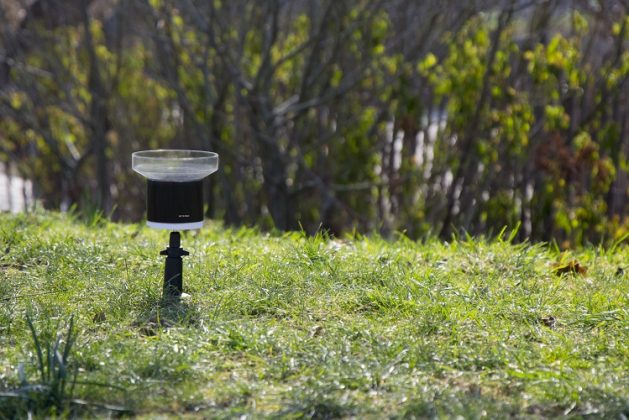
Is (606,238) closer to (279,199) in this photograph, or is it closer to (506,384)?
(279,199)

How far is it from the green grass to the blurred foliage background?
287 cm

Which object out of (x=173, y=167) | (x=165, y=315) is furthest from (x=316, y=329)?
(x=173, y=167)

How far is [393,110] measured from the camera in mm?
9508

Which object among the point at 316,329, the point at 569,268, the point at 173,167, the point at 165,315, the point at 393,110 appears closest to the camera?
the point at 316,329

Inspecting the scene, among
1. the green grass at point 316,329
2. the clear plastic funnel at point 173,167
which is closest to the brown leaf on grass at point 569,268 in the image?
the green grass at point 316,329

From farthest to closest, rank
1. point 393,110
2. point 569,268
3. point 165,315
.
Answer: point 393,110
point 569,268
point 165,315

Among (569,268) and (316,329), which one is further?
(569,268)

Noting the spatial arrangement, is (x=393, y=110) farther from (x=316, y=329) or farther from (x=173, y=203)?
(x=316, y=329)

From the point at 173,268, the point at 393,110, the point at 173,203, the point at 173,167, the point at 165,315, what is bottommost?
the point at 165,315

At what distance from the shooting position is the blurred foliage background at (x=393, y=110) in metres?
8.73

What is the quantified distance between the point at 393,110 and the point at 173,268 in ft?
17.0

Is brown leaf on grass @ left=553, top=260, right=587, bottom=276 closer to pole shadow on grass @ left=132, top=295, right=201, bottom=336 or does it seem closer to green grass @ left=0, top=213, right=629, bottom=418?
green grass @ left=0, top=213, right=629, bottom=418

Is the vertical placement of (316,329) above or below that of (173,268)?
below

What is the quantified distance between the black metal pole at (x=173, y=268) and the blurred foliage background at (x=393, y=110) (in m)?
3.65
